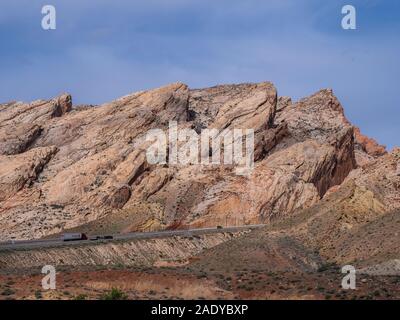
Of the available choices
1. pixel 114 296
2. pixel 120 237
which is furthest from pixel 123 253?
pixel 114 296

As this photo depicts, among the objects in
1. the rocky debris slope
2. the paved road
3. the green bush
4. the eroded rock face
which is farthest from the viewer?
the eroded rock face

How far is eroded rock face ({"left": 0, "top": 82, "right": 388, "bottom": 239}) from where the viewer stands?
98.0 m

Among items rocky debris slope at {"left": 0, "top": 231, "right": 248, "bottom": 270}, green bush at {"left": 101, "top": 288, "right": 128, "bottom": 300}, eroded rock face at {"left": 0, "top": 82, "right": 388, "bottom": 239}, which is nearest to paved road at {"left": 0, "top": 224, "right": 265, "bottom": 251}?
rocky debris slope at {"left": 0, "top": 231, "right": 248, "bottom": 270}

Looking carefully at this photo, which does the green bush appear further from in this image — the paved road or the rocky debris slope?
the paved road

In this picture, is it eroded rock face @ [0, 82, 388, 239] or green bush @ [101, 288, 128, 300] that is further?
eroded rock face @ [0, 82, 388, 239]

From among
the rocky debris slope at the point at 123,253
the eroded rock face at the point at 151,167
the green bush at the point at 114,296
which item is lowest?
the green bush at the point at 114,296

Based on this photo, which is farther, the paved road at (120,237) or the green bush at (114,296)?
the paved road at (120,237)

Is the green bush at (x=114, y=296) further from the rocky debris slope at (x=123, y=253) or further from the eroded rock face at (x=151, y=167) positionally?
the eroded rock face at (x=151, y=167)

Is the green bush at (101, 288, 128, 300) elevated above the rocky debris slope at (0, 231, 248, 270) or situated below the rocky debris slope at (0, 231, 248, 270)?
below

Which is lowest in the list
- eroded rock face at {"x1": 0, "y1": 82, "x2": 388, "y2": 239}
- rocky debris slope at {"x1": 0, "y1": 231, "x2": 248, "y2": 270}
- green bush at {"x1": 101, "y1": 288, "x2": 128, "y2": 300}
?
green bush at {"x1": 101, "y1": 288, "x2": 128, "y2": 300}

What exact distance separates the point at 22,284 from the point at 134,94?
263 feet

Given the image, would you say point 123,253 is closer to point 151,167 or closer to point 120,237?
point 120,237

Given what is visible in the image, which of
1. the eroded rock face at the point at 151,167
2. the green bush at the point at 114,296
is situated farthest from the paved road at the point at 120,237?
the green bush at the point at 114,296

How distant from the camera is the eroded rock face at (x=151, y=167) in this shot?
98000mm
